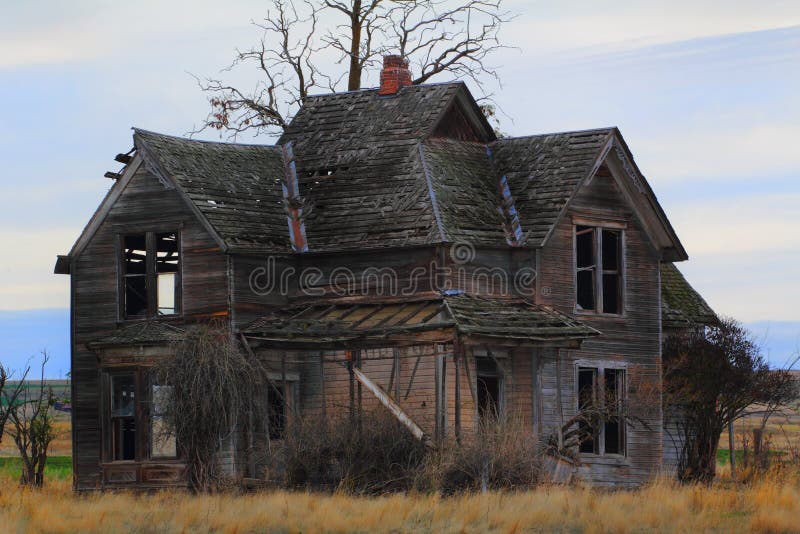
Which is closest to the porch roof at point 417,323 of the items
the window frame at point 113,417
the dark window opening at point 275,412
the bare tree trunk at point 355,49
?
the dark window opening at point 275,412

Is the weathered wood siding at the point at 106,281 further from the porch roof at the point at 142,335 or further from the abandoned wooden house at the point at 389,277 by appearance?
the porch roof at the point at 142,335

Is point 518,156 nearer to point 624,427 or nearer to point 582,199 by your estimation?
point 582,199

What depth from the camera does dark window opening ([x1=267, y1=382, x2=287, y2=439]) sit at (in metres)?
26.2

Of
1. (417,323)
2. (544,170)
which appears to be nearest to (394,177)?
(544,170)

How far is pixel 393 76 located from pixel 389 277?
5946 mm

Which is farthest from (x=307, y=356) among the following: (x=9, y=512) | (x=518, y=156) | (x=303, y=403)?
(x=9, y=512)

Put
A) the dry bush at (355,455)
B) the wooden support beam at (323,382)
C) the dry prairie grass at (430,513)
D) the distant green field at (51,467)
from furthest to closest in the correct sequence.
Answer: the distant green field at (51,467), the wooden support beam at (323,382), the dry bush at (355,455), the dry prairie grass at (430,513)

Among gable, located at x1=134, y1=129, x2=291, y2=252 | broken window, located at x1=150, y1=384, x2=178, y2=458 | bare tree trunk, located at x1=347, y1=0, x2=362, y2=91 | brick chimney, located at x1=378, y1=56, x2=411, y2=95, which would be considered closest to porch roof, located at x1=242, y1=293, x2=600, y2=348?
gable, located at x1=134, y1=129, x2=291, y2=252

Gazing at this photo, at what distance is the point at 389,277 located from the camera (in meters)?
26.7

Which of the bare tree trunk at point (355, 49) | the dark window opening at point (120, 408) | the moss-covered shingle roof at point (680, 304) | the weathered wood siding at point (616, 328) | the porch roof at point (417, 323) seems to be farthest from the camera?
the bare tree trunk at point (355, 49)

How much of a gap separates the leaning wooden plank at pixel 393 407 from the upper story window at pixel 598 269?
502cm

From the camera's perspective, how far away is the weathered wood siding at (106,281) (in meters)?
26.5

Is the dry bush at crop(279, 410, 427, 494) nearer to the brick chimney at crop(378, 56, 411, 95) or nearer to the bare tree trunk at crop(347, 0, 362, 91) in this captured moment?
the brick chimney at crop(378, 56, 411, 95)

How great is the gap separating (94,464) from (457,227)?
8134 mm
